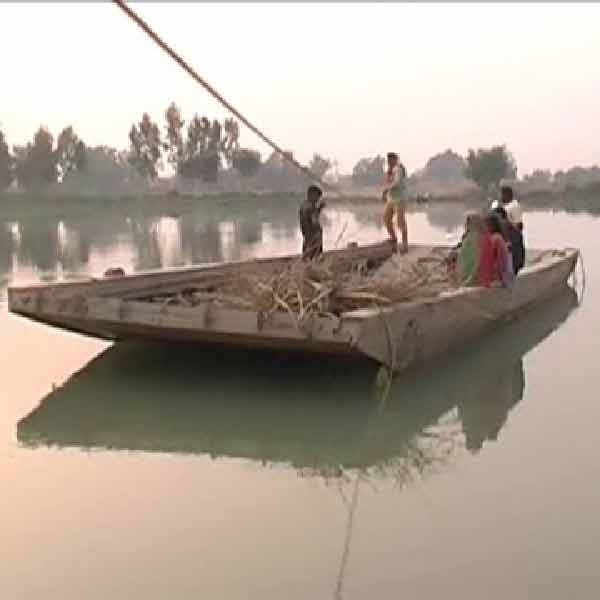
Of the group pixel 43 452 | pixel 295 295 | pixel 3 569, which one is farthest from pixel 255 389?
pixel 3 569

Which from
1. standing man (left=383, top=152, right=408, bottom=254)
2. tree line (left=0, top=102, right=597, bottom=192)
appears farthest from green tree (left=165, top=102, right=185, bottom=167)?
standing man (left=383, top=152, right=408, bottom=254)

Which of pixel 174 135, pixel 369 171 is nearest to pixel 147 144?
pixel 174 135

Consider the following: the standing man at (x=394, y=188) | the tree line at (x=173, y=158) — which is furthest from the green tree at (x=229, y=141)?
the standing man at (x=394, y=188)

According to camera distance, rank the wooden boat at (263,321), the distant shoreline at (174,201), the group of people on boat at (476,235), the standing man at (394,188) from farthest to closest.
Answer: the distant shoreline at (174,201), the standing man at (394,188), the group of people on boat at (476,235), the wooden boat at (263,321)

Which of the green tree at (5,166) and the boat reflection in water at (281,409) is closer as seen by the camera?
the boat reflection in water at (281,409)

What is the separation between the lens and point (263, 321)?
20.9ft

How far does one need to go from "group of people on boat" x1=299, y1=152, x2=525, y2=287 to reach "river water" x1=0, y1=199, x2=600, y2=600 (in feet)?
2.20

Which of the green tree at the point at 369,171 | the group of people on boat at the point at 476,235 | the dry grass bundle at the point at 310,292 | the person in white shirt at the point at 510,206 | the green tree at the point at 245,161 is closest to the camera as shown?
the dry grass bundle at the point at 310,292

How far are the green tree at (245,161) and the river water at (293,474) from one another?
56.4m

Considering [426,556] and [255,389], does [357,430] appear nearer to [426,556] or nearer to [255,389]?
[255,389]

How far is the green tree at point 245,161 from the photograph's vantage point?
6431 cm

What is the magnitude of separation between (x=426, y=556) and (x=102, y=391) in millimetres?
3522

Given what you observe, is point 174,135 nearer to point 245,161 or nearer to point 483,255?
point 245,161

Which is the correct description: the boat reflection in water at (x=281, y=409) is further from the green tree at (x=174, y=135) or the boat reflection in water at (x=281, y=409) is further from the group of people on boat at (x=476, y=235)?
the green tree at (x=174, y=135)
